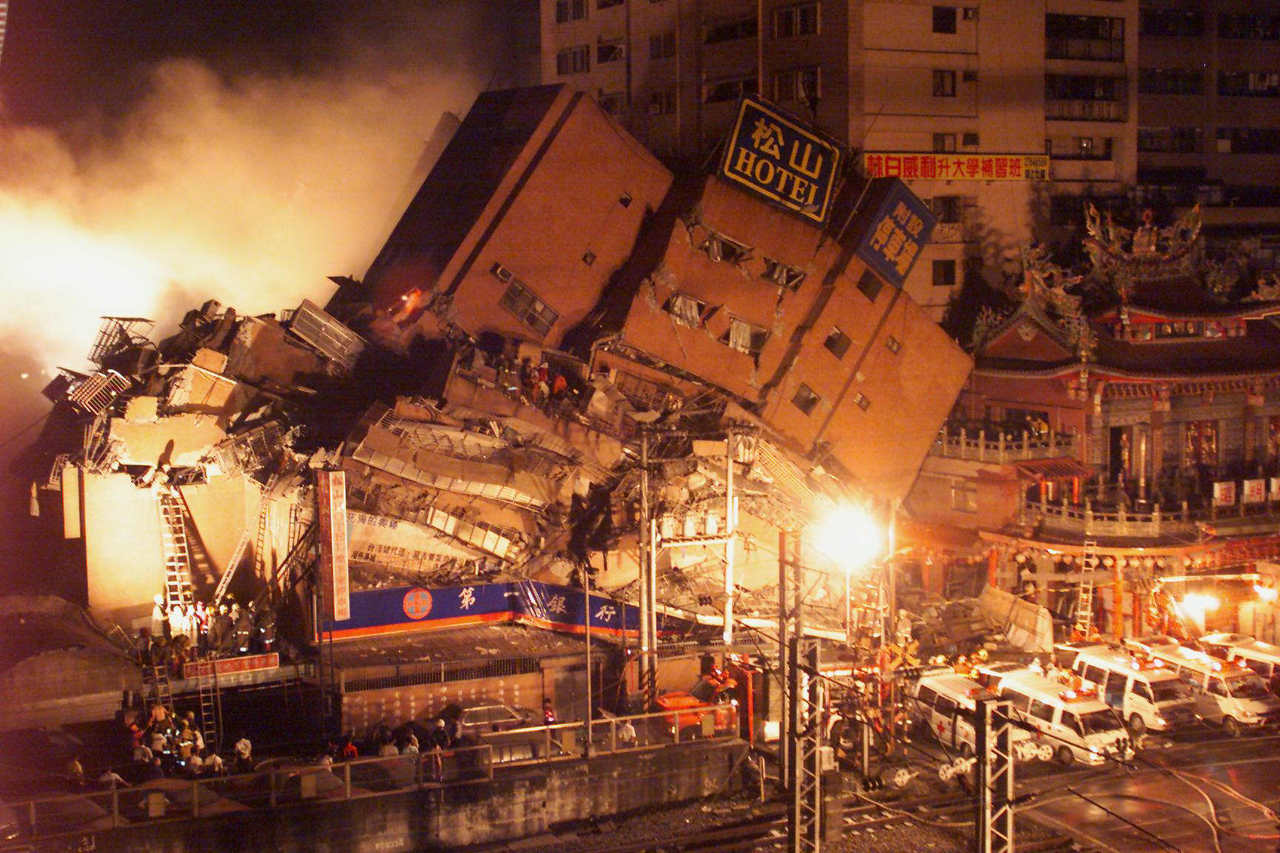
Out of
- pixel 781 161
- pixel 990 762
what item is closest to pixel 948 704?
pixel 990 762

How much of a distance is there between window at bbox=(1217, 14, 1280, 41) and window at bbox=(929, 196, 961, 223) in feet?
66.0

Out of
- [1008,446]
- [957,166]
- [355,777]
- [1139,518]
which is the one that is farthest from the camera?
[957,166]

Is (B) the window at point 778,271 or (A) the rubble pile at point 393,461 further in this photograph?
(B) the window at point 778,271

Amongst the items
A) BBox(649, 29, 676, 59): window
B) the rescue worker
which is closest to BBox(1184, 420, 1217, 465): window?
BBox(649, 29, 676, 59): window

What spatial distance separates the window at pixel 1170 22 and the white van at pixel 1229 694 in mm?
34050

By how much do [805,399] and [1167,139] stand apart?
30274 millimetres

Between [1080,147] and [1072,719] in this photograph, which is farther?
[1080,147]

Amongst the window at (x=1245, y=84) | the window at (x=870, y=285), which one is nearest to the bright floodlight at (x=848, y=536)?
the window at (x=870, y=285)

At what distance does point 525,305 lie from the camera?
31.2 m

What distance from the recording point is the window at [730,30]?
43.5 meters

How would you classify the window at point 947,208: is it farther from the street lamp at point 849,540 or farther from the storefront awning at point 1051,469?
the street lamp at point 849,540

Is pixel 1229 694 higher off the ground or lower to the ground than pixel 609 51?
lower

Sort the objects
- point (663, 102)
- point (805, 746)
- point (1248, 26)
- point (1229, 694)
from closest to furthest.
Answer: point (805, 746) < point (1229, 694) < point (663, 102) < point (1248, 26)

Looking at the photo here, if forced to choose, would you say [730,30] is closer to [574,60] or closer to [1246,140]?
[574,60]
